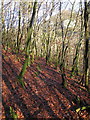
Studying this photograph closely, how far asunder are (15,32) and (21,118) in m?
17.7

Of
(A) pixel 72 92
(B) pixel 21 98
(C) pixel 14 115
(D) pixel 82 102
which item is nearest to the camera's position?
(C) pixel 14 115

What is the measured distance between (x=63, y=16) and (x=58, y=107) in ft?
39.6

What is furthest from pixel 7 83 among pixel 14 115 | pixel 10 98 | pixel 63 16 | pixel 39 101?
pixel 63 16

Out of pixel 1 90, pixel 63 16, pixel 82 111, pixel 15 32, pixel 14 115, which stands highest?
pixel 63 16

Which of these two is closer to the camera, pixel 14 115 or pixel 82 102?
pixel 14 115

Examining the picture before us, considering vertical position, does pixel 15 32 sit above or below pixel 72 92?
above

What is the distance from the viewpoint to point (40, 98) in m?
10.1

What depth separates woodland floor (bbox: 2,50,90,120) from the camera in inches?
333

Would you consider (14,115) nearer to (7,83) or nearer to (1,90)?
(1,90)

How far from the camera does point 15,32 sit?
22922 mm

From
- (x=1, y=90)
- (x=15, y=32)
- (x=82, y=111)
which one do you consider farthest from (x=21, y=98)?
(x=15, y=32)

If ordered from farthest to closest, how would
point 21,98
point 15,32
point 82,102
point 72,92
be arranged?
point 15,32 → point 72,92 → point 82,102 → point 21,98

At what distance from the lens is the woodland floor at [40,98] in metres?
8.45

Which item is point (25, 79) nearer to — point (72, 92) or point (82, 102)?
point (72, 92)
